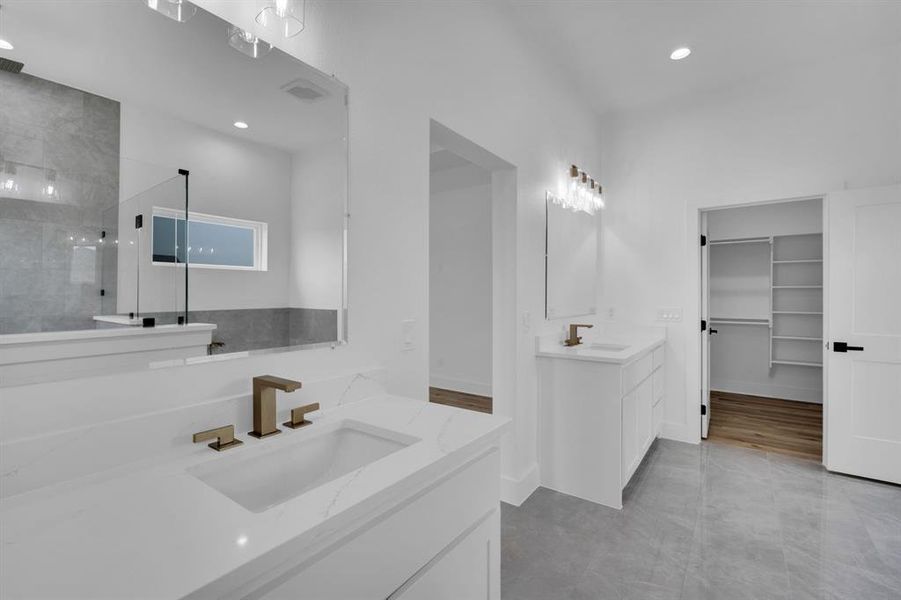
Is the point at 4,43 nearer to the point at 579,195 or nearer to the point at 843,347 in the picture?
the point at 579,195

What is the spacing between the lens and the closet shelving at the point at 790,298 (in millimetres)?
4848

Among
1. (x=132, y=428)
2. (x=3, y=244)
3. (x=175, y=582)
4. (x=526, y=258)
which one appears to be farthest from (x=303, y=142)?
(x=526, y=258)

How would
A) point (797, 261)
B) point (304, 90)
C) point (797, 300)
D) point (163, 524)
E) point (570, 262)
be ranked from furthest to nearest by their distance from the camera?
point (797, 300)
point (797, 261)
point (570, 262)
point (304, 90)
point (163, 524)

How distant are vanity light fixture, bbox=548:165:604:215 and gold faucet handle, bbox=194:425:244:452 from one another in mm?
2586

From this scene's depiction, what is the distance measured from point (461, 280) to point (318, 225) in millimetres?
3968

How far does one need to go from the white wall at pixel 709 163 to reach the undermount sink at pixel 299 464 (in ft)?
10.9

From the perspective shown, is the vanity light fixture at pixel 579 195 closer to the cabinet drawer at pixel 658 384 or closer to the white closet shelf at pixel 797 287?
the cabinet drawer at pixel 658 384

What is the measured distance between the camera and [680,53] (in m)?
3.06

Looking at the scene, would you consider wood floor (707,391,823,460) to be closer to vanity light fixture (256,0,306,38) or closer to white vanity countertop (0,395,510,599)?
white vanity countertop (0,395,510,599)

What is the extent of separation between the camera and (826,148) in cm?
322

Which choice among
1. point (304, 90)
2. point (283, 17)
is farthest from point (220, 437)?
point (283, 17)

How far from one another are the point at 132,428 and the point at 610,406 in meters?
2.35

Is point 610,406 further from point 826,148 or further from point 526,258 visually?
point 826,148

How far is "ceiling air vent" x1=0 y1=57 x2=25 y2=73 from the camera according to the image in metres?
0.82
